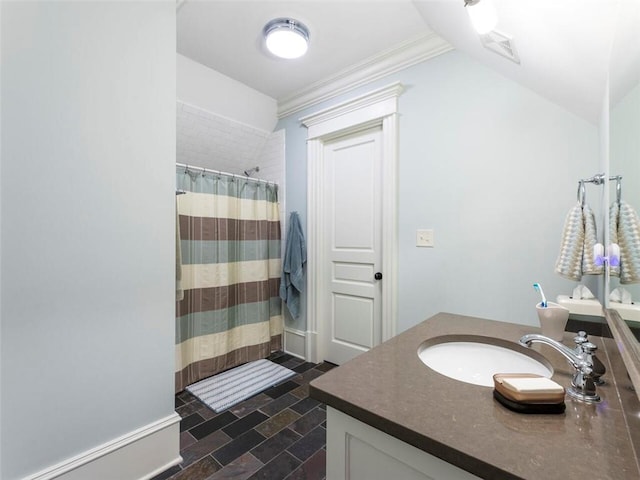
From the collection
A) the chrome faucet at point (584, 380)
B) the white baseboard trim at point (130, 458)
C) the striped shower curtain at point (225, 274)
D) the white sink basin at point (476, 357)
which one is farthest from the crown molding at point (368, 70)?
the white baseboard trim at point (130, 458)

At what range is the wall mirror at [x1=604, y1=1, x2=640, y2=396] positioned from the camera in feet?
1.77

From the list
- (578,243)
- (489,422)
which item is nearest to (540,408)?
(489,422)

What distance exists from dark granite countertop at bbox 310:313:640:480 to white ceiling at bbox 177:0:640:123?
692mm

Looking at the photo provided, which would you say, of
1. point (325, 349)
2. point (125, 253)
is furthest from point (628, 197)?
point (325, 349)

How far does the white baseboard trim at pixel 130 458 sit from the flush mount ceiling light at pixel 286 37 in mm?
2287

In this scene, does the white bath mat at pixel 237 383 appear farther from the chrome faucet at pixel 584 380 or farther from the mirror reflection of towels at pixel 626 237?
the mirror reflection of towels at pixel 626 237

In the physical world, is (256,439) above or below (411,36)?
below

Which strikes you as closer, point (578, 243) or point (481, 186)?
point (578, 243)

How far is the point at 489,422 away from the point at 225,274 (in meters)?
2.24

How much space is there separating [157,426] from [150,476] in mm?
219

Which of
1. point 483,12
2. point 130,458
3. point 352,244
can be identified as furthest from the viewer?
point 352,244

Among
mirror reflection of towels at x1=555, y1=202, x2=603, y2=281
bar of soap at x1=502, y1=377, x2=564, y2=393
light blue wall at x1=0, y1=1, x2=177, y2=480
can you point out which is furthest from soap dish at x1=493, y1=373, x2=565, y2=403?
light blue wall at x1=0, y1=1, x2=177, y2=480

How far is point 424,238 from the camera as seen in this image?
199 centimetres

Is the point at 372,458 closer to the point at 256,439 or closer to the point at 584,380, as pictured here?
the point at 584,380
